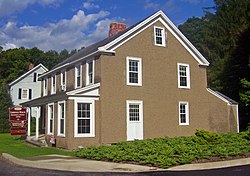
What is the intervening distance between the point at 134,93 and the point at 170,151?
381 inches

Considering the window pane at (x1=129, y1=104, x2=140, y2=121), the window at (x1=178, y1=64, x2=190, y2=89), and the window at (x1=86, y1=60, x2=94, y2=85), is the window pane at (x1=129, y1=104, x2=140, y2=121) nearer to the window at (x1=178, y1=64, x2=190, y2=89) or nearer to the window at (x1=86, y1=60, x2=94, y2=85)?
A: the window at (x1=86, y1=60, x2=94, y2=85)

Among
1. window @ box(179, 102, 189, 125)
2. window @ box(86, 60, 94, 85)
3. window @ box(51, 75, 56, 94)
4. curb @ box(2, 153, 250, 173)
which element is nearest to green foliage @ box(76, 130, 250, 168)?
curb @ box(2, 153, 250, 173)

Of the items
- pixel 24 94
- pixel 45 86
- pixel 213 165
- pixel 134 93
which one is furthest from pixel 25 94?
pixel 213 165

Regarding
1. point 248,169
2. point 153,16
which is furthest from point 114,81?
point 248,169

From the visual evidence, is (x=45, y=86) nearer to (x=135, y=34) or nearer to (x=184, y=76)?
(x=135, y=34)

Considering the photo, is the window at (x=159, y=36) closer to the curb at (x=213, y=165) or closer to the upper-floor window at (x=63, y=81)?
the upper-floor window at (x=63, y=81)

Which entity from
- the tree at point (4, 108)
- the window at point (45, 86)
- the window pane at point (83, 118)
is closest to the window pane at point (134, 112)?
the window pane at point (83, 118)

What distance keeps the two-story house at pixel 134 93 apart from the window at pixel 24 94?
30.5m

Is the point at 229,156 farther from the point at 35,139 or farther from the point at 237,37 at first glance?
the point at 237,37

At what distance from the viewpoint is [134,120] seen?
2395 centimetres

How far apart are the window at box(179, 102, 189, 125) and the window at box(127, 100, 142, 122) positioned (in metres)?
3.87

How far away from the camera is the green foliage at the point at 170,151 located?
559 inches

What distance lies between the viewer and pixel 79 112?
21.8 m

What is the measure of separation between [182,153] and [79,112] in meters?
8.86
